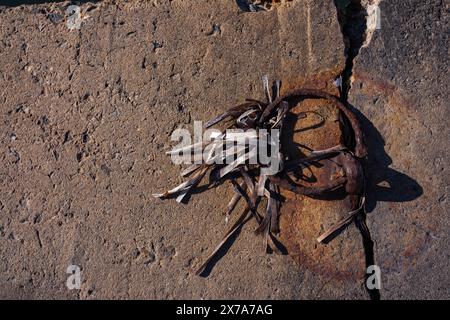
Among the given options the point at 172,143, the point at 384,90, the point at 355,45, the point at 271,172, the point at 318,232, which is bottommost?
the point at 318,232

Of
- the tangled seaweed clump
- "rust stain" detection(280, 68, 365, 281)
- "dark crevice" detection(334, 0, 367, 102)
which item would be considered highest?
"dark crevice" detection(334, 0, 367, 102)

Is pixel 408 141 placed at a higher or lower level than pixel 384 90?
lower

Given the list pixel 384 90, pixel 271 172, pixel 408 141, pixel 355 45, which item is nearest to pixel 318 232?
pixel 271 172

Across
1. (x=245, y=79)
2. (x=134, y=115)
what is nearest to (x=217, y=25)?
(x=245, y=79)

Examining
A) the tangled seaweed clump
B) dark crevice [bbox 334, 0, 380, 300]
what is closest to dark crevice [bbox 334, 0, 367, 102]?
dark crevice [bbox 334, 0, 380, 300]

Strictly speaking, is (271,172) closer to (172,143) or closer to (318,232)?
(318,232)

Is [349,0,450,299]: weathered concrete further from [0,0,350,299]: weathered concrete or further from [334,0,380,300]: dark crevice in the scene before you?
[0,0,350,299]: weathered concrete

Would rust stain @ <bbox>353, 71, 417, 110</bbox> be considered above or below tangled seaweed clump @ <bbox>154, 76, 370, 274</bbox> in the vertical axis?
above
